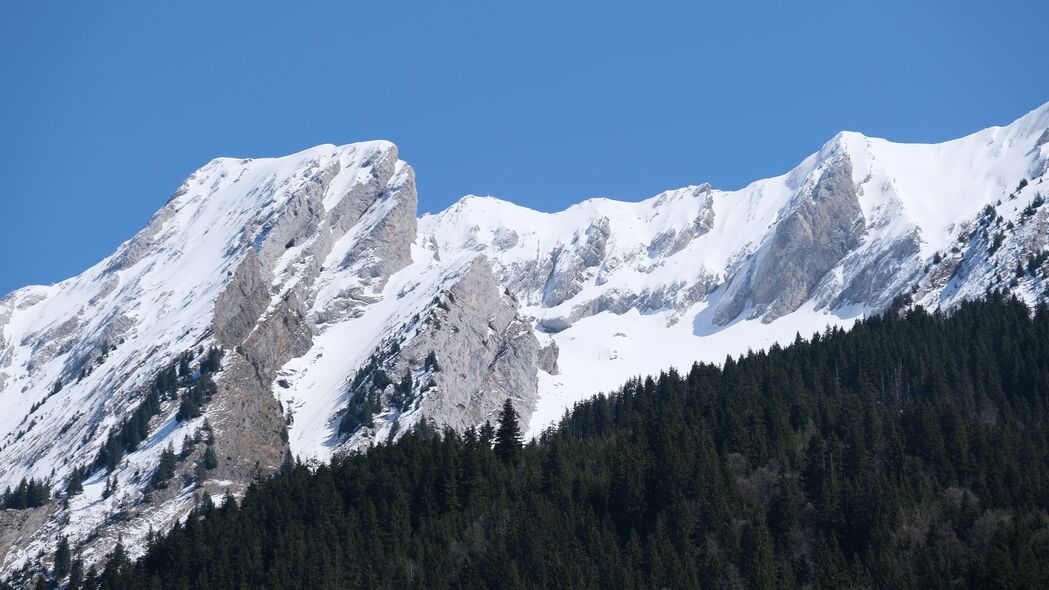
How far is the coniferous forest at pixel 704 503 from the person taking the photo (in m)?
113

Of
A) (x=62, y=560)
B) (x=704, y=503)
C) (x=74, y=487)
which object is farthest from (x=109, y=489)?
(x=704, y=503)

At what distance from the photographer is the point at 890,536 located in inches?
4540

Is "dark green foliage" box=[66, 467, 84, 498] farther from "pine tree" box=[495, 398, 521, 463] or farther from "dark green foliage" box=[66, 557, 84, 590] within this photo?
"pine tree" box=[495, 398, 521, 463]

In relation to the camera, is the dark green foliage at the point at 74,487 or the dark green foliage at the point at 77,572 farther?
the dark green foliage at the point at 74,487

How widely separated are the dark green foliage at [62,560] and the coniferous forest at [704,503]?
27145 mm

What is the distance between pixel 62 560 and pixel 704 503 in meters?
95.7

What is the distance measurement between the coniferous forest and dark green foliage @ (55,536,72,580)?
2715cm

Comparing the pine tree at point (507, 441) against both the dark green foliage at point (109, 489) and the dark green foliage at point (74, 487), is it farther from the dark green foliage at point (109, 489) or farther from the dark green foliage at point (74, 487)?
the dark green foliage at point (74, 487)

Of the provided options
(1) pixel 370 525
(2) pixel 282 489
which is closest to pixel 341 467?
(2) pixel 282 489

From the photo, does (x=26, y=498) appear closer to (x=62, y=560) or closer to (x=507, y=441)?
(x=62, y=560)

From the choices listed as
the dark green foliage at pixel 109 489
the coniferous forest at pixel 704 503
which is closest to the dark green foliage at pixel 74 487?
the dark green foliage at pixel 109 489

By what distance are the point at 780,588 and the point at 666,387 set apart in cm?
7122

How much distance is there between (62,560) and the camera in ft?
580

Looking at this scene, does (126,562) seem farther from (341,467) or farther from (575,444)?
(575,444)
